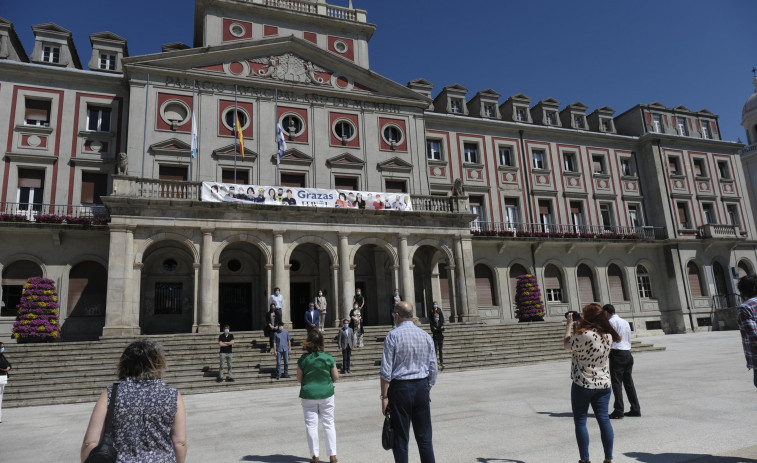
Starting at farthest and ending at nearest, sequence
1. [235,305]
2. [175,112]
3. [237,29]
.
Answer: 1. [237,29]
2. [235,305]
3. [175,112]

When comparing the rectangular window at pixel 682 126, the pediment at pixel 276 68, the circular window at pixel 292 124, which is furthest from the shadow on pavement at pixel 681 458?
the rectangular window at pixel 682 126

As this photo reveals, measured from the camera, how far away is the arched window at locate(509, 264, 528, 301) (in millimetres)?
29781

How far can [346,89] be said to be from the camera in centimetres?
2648

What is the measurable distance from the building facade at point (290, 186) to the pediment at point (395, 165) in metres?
0.11

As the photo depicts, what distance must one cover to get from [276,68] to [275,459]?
22.6 meters

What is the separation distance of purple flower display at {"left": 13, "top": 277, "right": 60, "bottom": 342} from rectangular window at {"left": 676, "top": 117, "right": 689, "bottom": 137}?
134ft

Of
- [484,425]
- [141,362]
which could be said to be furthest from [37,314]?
[141,362]

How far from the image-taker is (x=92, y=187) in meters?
23.6

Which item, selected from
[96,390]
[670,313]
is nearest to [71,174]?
[96,390]

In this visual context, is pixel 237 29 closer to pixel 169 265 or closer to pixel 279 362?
pixel 169 265

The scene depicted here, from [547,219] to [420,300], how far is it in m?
11.1

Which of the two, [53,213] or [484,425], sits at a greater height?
[53,213]

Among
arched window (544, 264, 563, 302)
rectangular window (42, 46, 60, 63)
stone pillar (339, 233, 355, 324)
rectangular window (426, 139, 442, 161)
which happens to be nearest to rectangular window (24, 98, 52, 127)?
rectangular window (42, 46, 60, 63)

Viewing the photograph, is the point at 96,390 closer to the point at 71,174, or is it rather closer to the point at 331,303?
the point at 331,303
